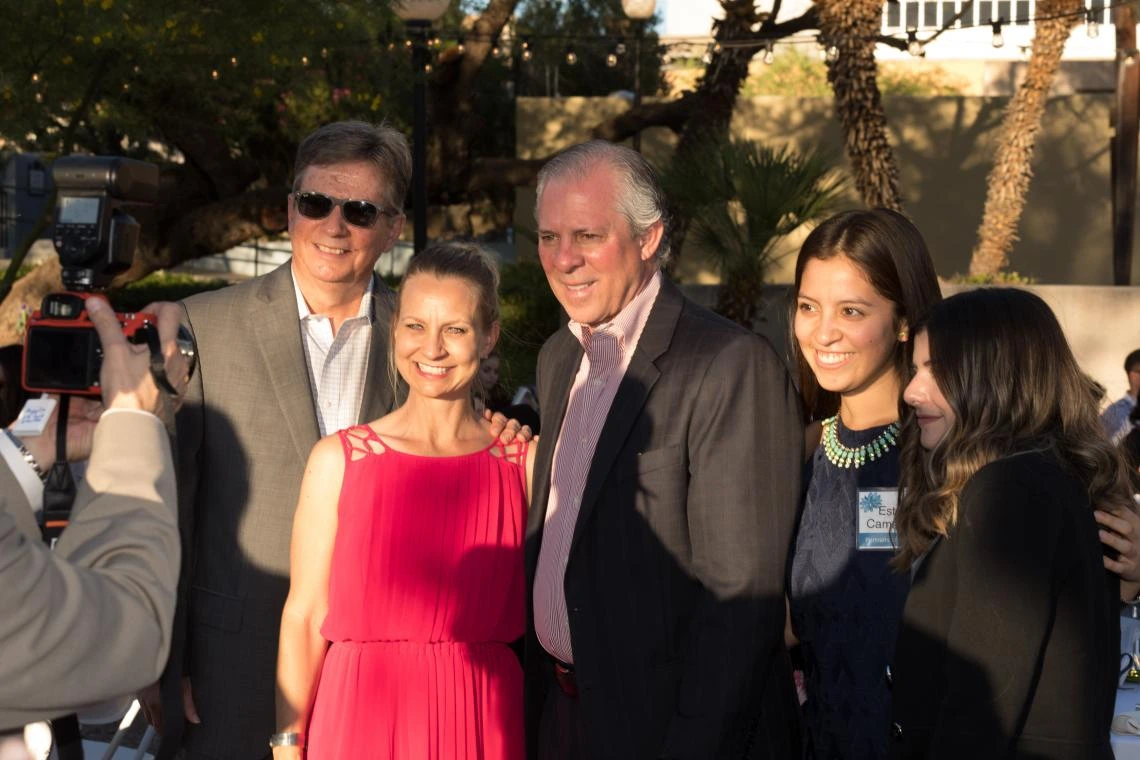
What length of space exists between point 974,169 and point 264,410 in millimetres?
20874

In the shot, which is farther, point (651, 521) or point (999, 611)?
point (651, 521)

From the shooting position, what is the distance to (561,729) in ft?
10.6

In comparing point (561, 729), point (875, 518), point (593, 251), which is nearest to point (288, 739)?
point (561, 729)

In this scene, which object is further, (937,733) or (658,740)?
(658,740)

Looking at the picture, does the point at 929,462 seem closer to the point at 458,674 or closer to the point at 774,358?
the point at 774,358

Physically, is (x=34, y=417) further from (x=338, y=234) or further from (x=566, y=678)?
(x=338, y=234)

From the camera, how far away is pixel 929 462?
2.82 metres

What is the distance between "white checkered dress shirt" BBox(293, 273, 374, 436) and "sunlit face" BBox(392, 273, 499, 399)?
51cm

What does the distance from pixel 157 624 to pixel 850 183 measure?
66.9 feet

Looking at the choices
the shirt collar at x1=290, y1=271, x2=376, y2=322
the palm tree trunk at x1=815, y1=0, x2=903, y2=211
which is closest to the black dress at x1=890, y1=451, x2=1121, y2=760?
the shirt collar at x1=290, y1=271, x2=376, y2=322

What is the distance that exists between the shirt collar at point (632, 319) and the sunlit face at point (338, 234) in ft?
2.75

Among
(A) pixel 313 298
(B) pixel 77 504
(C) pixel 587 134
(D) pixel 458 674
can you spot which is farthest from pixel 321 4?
(B) pixel 77 504

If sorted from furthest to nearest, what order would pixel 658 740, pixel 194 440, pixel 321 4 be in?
pixel 321 4 → pixel 194 440 → pixel 658 740

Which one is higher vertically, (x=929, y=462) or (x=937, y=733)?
(x=929, y=462)
